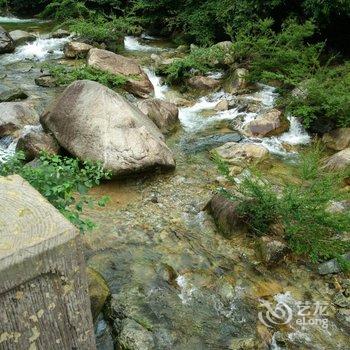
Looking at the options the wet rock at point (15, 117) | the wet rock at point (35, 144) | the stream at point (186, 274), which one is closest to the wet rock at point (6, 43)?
the wet rock at point (15, 117)

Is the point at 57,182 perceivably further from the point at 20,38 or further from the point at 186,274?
the point at 20,38

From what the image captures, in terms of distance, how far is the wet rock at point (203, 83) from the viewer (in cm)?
861

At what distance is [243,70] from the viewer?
8.72 meters

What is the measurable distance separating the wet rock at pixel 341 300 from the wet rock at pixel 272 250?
61 cm

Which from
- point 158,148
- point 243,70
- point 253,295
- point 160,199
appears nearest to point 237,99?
point 243,70

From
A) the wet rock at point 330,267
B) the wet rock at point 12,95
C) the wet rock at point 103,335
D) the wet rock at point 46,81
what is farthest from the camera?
the wet rock at point 46,81

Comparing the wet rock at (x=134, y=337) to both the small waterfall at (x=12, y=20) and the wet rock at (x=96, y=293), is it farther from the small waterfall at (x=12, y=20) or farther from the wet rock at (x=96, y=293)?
the small waterfall at (x=12, y=20)

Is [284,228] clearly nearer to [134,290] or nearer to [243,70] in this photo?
[134,290]

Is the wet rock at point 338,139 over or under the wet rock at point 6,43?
over

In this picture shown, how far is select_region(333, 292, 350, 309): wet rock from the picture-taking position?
3.65 meters

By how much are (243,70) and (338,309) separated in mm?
6139

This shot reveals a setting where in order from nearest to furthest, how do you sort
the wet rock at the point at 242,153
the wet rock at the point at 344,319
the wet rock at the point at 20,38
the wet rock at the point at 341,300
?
the wet rock at the point at 344,319 < the wet rock at the point at 341,300 < the wet rock at the point at 242,153 < the wet rock at the point at 20,38

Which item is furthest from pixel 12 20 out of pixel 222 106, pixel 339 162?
pixel 339 162

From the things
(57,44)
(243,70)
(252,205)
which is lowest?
(57,44)
